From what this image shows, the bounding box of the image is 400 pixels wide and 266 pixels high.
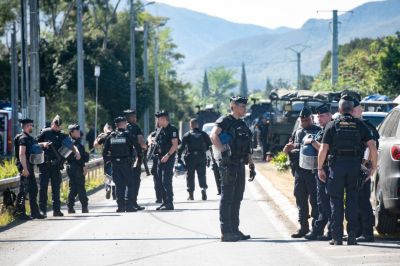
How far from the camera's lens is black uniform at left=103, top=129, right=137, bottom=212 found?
19.8 m

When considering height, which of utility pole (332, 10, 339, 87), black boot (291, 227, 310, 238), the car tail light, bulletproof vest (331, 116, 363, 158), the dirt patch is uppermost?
utility pole (332, 10, 339, 87)

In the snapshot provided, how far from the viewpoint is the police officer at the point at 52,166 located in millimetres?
19016

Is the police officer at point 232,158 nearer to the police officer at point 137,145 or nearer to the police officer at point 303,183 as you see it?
the police officer at point 303,183

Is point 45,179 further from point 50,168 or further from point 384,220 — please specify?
point 384,220

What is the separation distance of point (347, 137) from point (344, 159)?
287mm

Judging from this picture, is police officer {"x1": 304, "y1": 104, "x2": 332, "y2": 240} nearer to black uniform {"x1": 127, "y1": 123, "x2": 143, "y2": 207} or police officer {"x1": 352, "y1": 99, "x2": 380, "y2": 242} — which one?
police officer {"x1": 352, "y1": 99, "x2": 380, "y2": 242}

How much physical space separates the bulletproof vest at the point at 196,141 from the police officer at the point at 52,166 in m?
4.42

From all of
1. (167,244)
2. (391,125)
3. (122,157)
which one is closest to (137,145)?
(122,157)

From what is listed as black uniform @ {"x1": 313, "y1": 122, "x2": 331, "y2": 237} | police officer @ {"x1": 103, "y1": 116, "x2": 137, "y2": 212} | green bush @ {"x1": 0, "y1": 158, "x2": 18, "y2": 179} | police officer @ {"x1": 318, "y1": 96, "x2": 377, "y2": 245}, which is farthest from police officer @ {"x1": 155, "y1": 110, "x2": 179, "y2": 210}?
police officer @ {"x1": 318, "y1": 96, "x2": 377, "y2": 245}

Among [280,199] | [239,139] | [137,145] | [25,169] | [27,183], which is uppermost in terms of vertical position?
[239,139]

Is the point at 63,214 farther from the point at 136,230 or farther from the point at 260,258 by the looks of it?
the point at 260,258

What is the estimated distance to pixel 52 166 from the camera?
1909 centimetres

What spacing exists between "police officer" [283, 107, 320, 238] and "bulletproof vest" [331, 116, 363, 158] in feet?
4.28

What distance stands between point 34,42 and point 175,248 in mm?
13867
